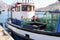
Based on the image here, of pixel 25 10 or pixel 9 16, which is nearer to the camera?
pixel 25 10

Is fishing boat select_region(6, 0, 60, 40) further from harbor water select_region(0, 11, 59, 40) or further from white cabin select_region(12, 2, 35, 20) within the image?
harbor water select_region(0, 11, 59, 40)

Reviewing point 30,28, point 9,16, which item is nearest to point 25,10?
point 30,28

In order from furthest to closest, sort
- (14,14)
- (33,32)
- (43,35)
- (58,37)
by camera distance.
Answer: (14,14) < (33,32) < (43,35) < (58,37)

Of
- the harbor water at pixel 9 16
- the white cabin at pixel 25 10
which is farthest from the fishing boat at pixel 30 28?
the harbor water at pixel 9 16

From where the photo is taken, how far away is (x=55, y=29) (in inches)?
368

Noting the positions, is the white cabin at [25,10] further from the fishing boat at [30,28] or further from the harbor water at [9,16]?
the harbor water at [9,16]

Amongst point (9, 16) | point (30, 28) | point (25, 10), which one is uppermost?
point (25, 10)

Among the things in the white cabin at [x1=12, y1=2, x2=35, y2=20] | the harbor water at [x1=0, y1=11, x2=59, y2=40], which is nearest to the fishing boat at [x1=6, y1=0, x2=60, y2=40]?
the white cabin at [x1=12, y1=2, x2=35, y2=20]

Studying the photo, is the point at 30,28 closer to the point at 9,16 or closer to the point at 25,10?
the point at 25,10

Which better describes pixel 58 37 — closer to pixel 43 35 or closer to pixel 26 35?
pixel 43 35

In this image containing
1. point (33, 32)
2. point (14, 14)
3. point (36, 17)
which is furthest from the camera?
point (14, 14)

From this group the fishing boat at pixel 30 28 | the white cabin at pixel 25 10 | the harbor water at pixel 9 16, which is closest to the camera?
the fishing boat at pixel 30 28

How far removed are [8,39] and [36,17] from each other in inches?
197

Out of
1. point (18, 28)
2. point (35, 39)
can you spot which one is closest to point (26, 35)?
point (35, 39)
